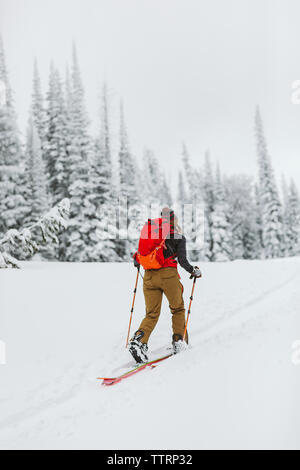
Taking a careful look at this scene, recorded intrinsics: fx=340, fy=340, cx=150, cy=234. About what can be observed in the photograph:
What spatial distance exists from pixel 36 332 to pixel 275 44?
6.08m

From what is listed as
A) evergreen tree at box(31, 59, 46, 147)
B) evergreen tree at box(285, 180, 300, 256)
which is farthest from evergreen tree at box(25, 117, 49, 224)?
evergreen tree at box(285, 180, 300, 256)

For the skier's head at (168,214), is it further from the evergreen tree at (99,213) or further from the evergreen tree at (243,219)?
the evergreen tree at (243,219)

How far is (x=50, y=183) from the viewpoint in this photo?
29.3m

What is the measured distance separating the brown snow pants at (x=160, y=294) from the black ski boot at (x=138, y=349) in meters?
0.09

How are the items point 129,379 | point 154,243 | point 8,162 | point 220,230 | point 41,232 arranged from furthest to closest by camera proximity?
point 220,230 < point 8,162 < point 41,232 < point 154,243 < point 129,379

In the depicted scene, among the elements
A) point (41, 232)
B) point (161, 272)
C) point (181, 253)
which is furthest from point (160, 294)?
point (41, 232)

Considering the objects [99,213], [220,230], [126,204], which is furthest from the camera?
[220,230]

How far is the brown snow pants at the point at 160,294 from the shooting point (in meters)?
5.57

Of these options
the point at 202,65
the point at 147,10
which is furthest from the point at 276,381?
the point at 202,65

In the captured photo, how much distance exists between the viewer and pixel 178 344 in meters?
5.56

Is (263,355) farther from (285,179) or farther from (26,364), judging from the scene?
(285,179)

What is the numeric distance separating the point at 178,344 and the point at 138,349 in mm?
682

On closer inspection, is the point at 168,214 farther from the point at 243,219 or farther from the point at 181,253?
the point at 243,219

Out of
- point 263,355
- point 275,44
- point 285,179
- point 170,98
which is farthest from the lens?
point 285,179
